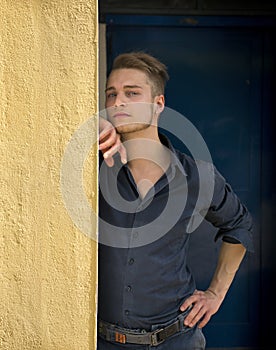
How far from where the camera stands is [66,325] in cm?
303

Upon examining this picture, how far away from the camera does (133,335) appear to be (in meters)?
3.45

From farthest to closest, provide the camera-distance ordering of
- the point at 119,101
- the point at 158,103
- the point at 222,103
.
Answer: the point at 222,103
the point at 158,103
the point at 119,101

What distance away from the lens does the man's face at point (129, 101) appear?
138 inches

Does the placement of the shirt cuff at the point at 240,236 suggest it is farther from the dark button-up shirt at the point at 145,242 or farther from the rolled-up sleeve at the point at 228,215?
the dark button-up shirt at the point at 145,242

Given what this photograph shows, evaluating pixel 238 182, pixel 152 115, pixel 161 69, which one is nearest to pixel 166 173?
pixel 152 115

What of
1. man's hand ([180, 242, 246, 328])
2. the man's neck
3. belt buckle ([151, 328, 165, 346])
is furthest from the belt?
the man's neck

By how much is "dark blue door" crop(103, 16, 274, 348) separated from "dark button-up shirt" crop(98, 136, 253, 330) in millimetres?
1329

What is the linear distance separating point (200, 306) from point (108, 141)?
97cm

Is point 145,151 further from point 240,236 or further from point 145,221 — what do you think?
point 240,236

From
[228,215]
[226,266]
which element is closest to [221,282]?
[226,266]

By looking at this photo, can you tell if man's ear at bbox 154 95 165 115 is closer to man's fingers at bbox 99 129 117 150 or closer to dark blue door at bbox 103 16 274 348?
man's fingers at bbox 99 129 117 150

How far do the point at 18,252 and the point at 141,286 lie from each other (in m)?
0.70

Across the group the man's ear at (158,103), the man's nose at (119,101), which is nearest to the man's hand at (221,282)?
the man's ear at (158,103)

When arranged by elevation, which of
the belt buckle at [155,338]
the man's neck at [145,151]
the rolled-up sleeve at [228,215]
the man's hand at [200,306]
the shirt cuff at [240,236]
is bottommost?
the belt buckle at [155,338]
